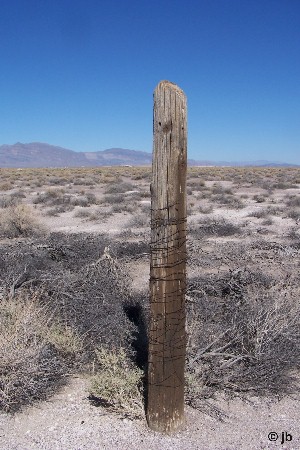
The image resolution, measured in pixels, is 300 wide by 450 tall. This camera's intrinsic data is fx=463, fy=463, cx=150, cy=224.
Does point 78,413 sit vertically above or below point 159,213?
below

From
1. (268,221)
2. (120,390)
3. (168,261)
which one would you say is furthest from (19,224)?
(168,261)

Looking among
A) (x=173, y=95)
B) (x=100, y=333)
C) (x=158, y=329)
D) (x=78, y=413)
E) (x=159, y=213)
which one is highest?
(x=173, y=95)

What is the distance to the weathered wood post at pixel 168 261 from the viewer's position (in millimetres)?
3598

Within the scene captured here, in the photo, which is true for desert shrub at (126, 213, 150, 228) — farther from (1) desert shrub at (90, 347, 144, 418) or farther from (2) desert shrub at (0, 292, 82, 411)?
(1) desert shrub at (90, 347, 144, 418)

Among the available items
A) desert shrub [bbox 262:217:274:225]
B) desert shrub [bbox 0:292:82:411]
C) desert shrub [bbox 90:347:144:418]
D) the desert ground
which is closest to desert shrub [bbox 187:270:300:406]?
the desert ground

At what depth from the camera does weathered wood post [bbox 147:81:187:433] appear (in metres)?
3.60

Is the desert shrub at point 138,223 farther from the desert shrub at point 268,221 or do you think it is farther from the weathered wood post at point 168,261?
the weathered wood post at point 168,261

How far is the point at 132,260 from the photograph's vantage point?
9.70 metres

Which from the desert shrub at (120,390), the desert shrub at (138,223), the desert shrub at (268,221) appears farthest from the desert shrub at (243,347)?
the desert shrub at (268,221)

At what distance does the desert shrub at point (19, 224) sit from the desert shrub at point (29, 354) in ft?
29.1

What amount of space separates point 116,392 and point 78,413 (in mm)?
434

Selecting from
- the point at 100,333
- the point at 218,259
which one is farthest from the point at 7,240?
the point at 100,333

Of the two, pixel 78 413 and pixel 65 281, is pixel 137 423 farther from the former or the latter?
pixel 65 281

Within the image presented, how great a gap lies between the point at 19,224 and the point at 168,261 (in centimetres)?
1110
